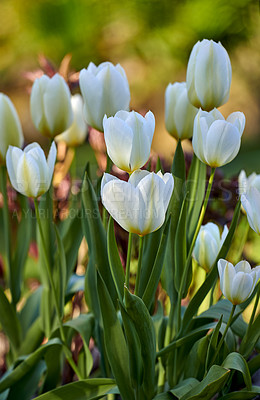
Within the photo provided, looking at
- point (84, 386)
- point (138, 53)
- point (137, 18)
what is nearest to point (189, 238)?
point (84, 386)

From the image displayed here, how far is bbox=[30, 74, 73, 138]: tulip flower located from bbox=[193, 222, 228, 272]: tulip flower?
27cm

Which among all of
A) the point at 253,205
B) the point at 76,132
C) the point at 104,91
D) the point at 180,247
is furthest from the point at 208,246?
the point at 76,132

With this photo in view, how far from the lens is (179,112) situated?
2.43 ft

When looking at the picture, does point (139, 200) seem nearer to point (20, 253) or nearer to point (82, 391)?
point (82, 391)

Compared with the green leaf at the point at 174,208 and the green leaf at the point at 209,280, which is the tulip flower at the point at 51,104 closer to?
the green leaf at the point at 174,208

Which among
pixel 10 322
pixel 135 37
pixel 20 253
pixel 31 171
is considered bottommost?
pixel 10 322

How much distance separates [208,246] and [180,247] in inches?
1.5

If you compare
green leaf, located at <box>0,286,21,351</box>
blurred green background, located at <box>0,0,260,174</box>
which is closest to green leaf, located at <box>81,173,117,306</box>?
green leaf, located at <box>0,286,21,351</box>

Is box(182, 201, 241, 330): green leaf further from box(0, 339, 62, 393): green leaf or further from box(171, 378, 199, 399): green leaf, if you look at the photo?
box(0, 339, 62, 393): green leaf

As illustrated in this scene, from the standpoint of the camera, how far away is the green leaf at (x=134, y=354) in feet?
2.06

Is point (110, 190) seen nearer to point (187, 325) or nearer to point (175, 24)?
point (187, 325)

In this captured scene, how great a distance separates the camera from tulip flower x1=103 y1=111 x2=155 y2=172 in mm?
554

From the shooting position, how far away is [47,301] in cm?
87

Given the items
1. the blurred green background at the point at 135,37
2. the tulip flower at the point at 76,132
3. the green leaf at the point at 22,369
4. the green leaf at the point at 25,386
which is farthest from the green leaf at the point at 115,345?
the blurred green background at the point at 135,37
